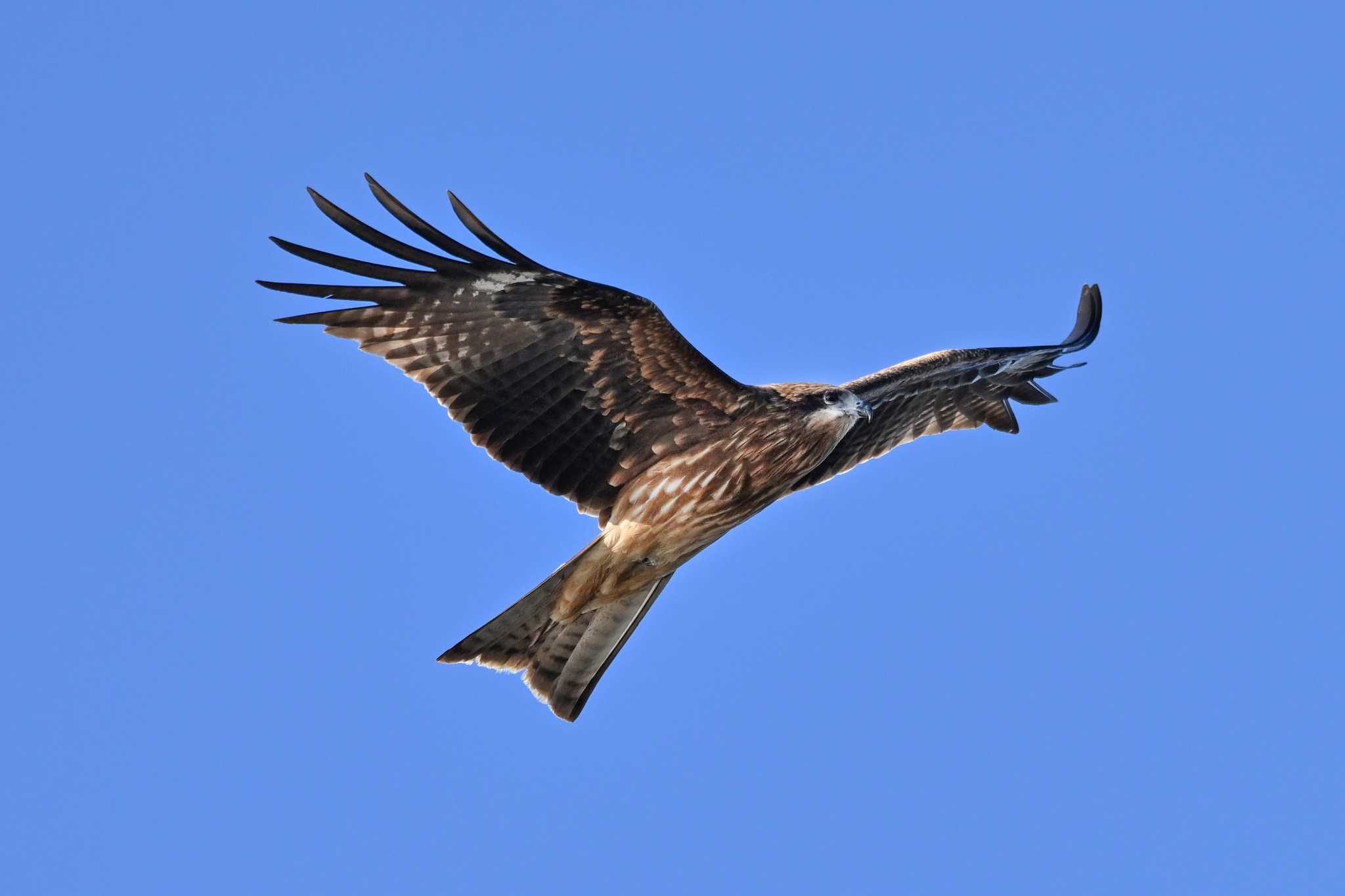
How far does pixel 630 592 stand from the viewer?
10.3 meters

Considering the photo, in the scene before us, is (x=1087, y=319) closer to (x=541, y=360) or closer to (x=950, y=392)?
(x=950, y=392)

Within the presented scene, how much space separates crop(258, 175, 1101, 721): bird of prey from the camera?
945 cm

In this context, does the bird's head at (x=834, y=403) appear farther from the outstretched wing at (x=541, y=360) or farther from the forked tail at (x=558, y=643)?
the forked tail at (x=558, y=643)

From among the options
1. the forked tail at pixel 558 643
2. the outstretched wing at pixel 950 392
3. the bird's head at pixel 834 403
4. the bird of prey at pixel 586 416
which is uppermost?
the outstretched wing at pixel 950 392

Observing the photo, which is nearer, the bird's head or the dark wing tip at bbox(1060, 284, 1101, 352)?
the bird's head

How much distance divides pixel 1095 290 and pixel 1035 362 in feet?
2.15

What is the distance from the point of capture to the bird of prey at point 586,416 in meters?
9.45

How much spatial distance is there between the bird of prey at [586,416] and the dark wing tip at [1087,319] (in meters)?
1.86

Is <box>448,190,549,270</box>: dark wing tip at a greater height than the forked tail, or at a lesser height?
greater

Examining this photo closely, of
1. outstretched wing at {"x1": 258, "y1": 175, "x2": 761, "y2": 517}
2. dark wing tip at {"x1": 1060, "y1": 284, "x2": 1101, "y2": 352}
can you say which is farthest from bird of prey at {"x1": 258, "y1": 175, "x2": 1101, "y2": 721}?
dark wing tip at {"x1": 1060, "y1": 284, "x2": 1101, "y2": 352}

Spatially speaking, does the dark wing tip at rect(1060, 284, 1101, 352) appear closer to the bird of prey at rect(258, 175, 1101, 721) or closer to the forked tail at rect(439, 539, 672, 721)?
the bird of prey at rect(258, 175, 1101, 721)

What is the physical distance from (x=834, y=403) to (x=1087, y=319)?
284 cm

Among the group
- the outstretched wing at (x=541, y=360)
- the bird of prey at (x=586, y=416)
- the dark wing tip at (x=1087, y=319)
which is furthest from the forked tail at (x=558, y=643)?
the dark wing tip at (x=1087, y=319)

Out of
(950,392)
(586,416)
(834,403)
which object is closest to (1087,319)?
(950,392)
